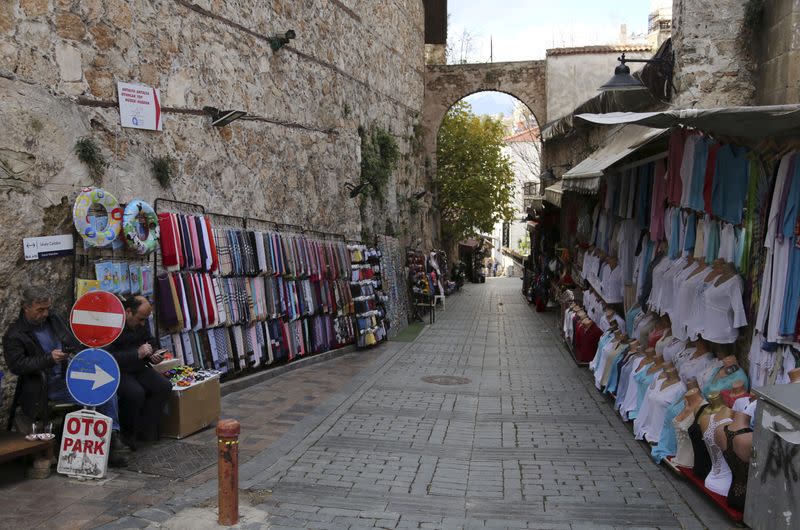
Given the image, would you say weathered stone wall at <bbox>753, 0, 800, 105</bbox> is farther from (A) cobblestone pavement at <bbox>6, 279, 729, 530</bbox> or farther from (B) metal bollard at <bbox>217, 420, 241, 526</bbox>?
(B) metal bollard at <bbox>217, 420, 241, 526</bbox>

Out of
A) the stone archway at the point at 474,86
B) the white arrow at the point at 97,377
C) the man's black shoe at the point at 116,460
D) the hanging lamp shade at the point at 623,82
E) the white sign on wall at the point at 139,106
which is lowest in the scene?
the man's black shoe at the point at 116,460

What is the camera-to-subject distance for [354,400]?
8.43m

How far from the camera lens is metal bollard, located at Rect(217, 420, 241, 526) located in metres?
4.39

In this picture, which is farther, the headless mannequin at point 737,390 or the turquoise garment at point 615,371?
the turquoise garment at point 615,371

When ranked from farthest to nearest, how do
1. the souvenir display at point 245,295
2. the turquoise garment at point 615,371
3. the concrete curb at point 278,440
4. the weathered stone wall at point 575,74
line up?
the weathered stone wall at point 575,74
the turquoise garment at point 615,371
the souvenir display at point 245,295
the concrete curb at point 278,440

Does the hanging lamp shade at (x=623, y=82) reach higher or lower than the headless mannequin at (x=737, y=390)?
higher

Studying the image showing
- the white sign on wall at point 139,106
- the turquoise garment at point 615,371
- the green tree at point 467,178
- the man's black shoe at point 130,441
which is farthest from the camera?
the green tree at point 467,178

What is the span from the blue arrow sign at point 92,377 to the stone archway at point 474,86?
19143mm

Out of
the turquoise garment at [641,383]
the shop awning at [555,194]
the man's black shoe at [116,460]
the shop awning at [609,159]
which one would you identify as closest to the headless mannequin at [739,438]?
the turquoise garment at [641,383]

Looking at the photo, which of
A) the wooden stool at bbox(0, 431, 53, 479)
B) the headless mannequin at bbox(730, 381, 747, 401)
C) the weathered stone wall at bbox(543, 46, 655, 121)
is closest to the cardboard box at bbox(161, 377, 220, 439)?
the wooden stool at bbox(0, 431, 53, 479)

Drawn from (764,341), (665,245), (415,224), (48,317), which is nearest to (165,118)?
(48,317)

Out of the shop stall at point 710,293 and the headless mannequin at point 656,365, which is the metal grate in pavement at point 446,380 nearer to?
the shop stall at point 710,293

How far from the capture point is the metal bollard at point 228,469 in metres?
4.39

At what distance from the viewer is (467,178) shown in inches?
1058
